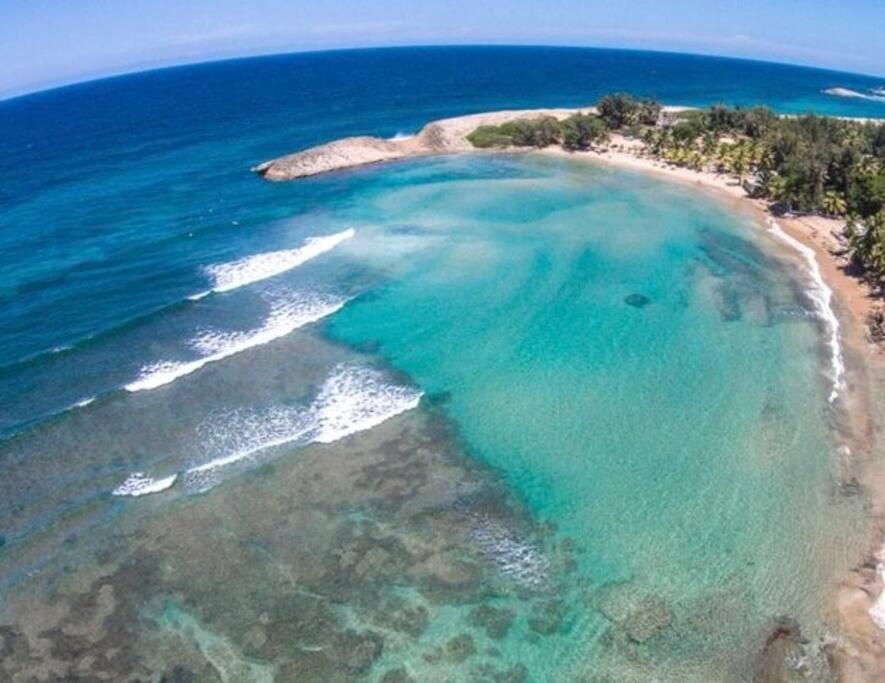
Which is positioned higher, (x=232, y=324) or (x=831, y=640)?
(x=232, y=324)

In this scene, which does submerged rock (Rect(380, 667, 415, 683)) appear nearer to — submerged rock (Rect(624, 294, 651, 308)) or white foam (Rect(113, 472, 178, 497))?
white foam (Rect(113, 472, 178, 497))

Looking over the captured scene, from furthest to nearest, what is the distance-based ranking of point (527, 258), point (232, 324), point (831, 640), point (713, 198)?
point (713, 198) → point (527, 258) → point (232, 324) → point (831, 640)

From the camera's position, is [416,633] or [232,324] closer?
[416,633]

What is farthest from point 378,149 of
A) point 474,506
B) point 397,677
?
point 397,677

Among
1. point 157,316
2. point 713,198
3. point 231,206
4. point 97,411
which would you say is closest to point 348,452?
point 97,411

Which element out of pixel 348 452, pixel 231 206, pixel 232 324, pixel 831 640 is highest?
pixel 231 206

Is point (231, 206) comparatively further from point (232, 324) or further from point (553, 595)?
point (553, 595)

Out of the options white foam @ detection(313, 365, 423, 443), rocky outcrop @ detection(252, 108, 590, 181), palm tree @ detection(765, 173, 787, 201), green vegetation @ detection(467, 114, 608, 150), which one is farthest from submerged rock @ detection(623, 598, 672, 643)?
green vegetation @ detection(467, 114, 608, 150)
